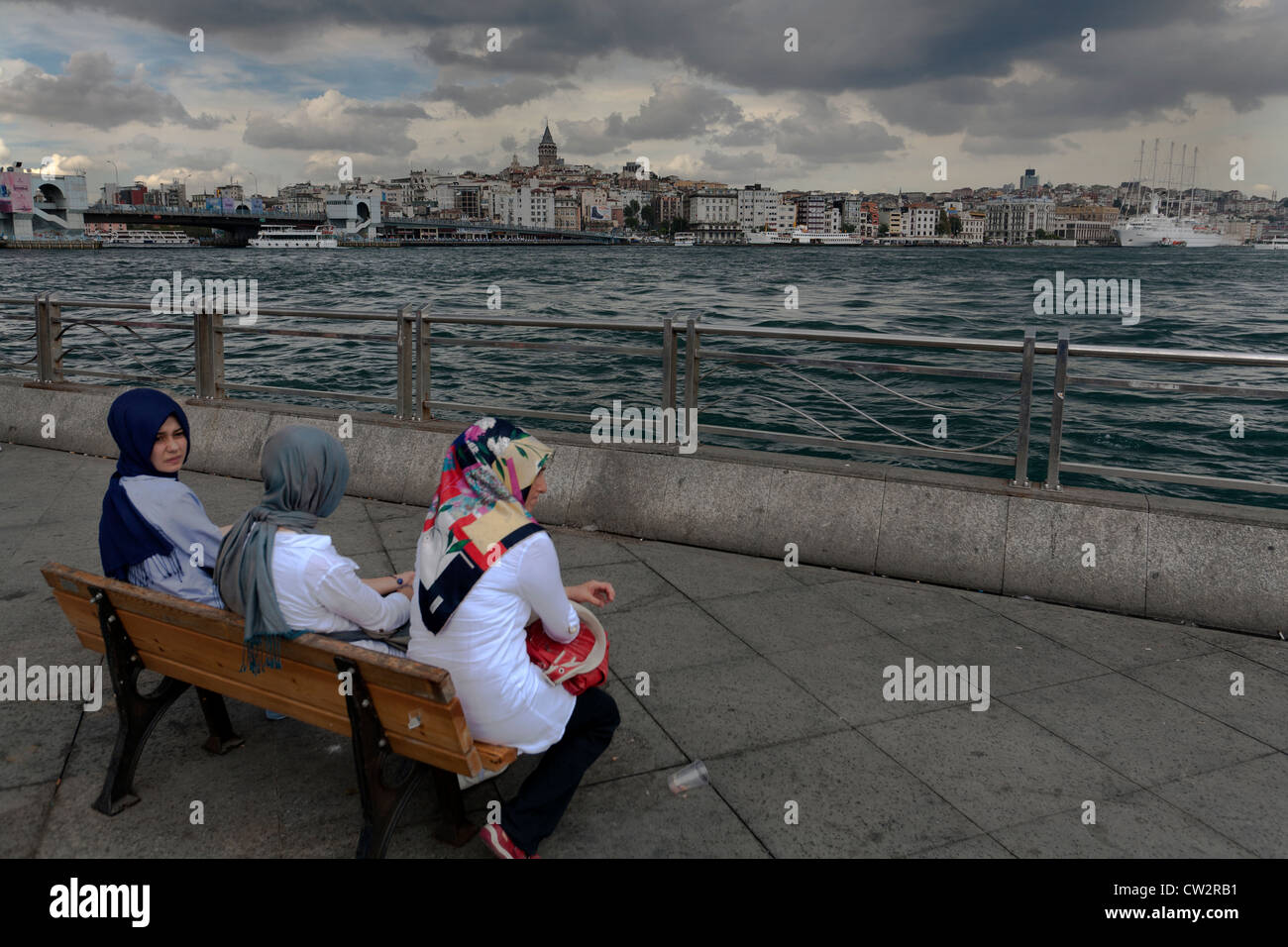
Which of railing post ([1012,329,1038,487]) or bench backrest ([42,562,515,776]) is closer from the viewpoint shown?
bench backrest ([42,562,515,776])

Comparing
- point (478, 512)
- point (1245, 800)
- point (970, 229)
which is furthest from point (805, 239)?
point (478, 512)

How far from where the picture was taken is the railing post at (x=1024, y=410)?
5875mm

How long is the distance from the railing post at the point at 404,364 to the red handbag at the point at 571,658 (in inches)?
199

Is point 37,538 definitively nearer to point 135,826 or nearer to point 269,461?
point 135,826

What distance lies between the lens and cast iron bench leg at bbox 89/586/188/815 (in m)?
3.41

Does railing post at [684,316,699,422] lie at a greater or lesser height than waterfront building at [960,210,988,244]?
lesser

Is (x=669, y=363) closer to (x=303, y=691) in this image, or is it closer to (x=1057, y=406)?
(x=1057, y=406)

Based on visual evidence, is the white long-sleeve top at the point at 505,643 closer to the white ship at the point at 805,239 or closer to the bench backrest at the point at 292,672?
the bench backrest at the point at 292,672

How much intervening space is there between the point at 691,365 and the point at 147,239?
15145 centimetres

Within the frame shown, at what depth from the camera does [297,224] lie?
5586 inches

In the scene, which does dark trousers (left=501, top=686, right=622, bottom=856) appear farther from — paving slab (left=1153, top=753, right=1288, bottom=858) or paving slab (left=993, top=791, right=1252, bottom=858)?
paving slab (left=1153, top=753, right=1288, bottom=858)

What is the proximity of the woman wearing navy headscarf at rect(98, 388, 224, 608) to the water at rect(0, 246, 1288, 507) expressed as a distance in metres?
3.88

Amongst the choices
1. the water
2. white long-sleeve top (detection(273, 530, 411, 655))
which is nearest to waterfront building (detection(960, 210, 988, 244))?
the water
